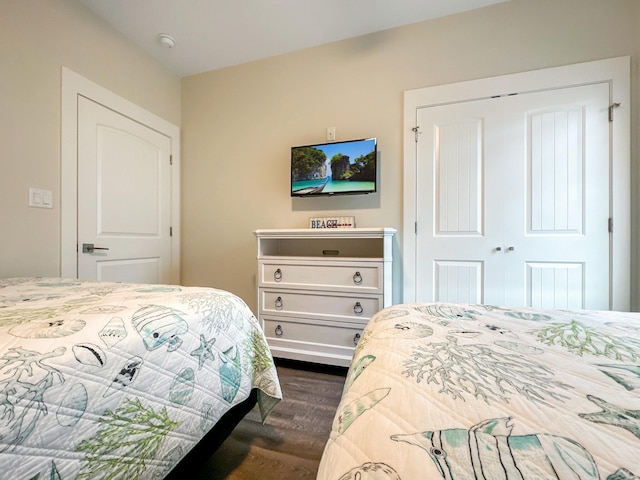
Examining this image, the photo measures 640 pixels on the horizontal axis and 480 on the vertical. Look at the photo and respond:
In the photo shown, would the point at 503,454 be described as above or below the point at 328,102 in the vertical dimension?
below

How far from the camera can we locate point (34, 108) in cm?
166

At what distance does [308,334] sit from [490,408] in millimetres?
1699

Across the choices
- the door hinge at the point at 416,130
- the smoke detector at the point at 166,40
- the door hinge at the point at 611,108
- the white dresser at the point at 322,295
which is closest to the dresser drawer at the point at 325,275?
the white dresser at the point at 322,295

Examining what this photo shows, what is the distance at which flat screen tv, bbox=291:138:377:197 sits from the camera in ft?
6.83

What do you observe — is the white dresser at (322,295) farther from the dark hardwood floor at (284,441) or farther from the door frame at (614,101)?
the door frame at (614,101)

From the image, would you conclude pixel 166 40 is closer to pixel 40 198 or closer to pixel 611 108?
pixel 40 198

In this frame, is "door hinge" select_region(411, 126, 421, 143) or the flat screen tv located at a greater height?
"door hinge" select_region(411, 126, 421, 143)

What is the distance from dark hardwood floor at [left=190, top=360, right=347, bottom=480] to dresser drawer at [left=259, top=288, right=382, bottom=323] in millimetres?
453

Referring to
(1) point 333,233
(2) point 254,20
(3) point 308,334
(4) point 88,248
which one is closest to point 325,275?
(1) point 333,233

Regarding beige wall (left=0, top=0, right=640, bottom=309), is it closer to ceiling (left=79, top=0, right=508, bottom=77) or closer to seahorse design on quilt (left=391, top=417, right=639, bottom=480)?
ceiling (left=79, top=0, right=508, bottom=77)

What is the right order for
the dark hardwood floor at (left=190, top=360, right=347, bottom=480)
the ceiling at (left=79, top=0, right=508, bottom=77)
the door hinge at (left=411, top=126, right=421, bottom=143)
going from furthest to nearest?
the door hinge at (left=411, top=126, right=421, bottom=143), the ceiling at (left=79, top=0, right=508, bottom=77), the dark hardwood floor at (left=190, top=360, right=347, bottom=480)

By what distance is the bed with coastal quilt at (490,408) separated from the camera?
292 mm

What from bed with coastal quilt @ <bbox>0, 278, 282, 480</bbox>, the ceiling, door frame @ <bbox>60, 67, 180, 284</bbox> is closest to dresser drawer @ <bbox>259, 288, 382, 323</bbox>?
bed with coastal quilt @ <bbox>0, 278, 282, 480</bbox>

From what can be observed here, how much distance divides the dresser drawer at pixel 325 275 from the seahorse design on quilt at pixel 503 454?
149cm
